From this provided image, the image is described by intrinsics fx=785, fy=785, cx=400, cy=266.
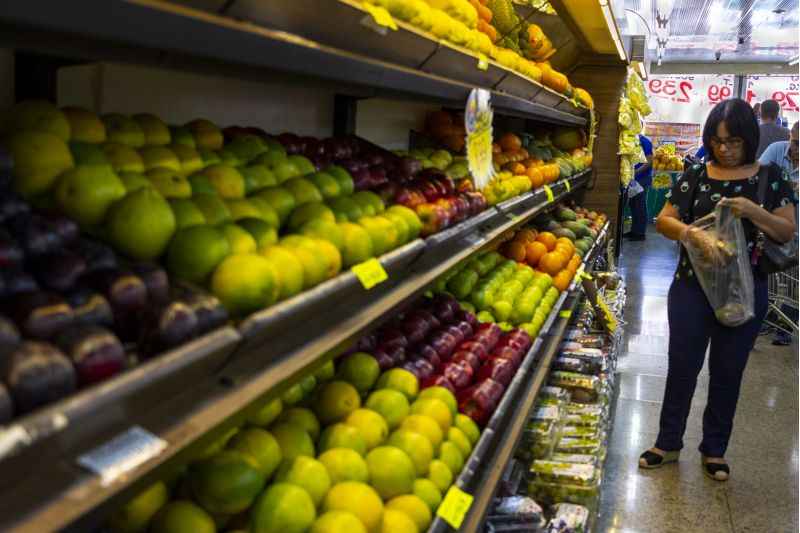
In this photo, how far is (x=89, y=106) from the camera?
5.48 ft

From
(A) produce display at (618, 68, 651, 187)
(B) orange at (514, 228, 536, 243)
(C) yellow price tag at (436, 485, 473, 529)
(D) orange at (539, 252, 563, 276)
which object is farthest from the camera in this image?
(A) produce display at (618, 68, 651, 187)

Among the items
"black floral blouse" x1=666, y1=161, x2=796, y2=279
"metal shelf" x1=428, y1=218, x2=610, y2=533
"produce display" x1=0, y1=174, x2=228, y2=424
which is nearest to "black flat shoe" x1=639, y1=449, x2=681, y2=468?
"metal shelf" x1=428, y1=218, x2=610, y2=533

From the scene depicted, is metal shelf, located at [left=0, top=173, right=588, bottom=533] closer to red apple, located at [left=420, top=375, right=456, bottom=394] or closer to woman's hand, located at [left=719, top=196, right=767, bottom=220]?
red apple, located at [left=420, top=375, right=456, bottom=394]

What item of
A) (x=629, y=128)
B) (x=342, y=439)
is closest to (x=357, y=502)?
(x=342, y=439)

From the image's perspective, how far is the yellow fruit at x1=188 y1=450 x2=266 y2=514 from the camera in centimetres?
139

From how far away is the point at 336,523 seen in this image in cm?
146

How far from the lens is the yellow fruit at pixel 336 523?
4.78ft

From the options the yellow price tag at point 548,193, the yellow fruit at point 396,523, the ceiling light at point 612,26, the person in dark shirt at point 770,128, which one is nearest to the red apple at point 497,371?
the yellow fruit at point 396,523

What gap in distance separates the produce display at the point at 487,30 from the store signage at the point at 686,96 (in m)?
11.7

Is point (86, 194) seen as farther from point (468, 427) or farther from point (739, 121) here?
point (739, 121)

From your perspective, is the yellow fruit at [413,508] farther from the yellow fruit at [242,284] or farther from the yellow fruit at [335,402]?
the yellow fruit at [242,284]

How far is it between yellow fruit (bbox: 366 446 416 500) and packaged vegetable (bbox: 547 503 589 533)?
980mm

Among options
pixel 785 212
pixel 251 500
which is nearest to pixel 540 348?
pixel 785 212

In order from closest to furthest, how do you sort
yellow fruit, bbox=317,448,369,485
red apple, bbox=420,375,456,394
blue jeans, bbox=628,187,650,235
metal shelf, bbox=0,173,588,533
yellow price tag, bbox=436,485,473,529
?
metal shelf, bbox=0,173,588,533, yellow fruit, bbox=317,448,369,485, yellow price tag, bbox=436,485,473,529, red apple, bbox=420,375,456,394, blue jeans, bbox=628,187,650,235
